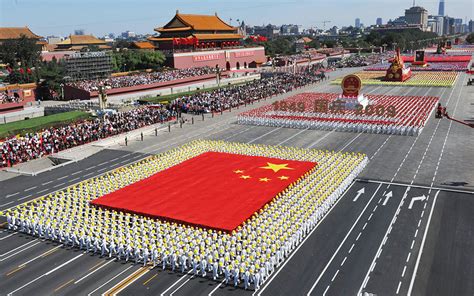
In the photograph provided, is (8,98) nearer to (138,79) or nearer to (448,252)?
(138,79)

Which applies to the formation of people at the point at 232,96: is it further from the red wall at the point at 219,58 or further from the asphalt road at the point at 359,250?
the asphalt road at the point at 359,250

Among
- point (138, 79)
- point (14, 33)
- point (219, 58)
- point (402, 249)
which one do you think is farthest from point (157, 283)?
point (14, 33)

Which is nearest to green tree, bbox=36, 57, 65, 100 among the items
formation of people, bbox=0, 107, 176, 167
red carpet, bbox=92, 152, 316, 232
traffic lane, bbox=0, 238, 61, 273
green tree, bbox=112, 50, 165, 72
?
formation of people, bbox=0, 107, 176, 167

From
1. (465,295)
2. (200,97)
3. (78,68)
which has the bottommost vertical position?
(465,295)

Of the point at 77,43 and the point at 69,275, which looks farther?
the point at 77,43

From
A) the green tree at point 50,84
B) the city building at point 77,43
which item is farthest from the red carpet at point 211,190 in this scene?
the city building at point 77,43

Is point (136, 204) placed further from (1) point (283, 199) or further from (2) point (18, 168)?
(2) point (18, 168)

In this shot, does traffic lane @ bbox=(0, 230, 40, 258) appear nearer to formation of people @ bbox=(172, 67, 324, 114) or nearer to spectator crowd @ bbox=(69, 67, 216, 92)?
formation of people @ bbox=(172, 67, 324, 114)

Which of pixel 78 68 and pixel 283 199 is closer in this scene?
pixel 283 199

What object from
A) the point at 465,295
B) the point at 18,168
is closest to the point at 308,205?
the point at 465,295
